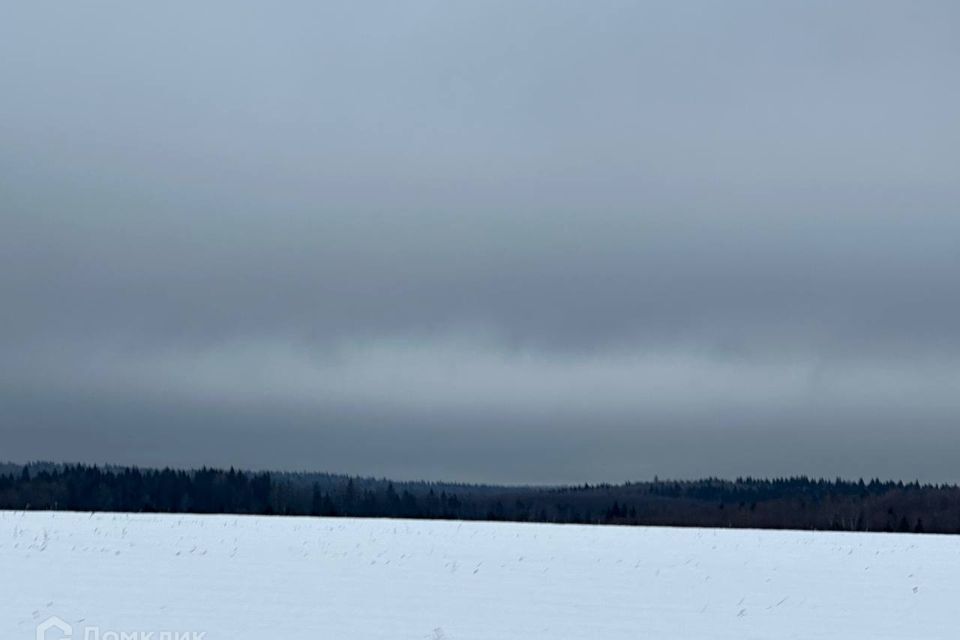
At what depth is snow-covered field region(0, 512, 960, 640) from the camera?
20000mm

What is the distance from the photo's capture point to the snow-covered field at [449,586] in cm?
2000

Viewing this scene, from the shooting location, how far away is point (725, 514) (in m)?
A: 128

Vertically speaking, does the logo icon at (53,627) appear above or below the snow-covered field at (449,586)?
below

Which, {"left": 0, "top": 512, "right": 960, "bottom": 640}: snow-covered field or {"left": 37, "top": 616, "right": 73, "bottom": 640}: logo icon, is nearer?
{"left": 37, "top": 616, "right": 73, "bottom": 640}: logo icon

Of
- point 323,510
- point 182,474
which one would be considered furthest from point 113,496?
point 323,510

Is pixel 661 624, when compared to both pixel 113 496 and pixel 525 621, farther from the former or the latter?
pixel 113 496

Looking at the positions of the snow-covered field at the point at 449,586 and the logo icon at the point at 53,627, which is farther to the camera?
the snow-covered field at the point at 449,586

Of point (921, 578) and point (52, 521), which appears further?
point (52, 521)

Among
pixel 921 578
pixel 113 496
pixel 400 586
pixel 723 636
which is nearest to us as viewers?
pixel 723 636

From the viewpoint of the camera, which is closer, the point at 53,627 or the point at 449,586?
the point at 53,627

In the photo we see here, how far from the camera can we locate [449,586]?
1001 inches

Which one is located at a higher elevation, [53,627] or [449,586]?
[449,586]

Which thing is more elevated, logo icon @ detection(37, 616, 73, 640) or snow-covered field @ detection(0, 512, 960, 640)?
snow-covered field @ detection(0, 512, 960, 640)

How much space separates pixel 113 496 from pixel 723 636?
13625cm
